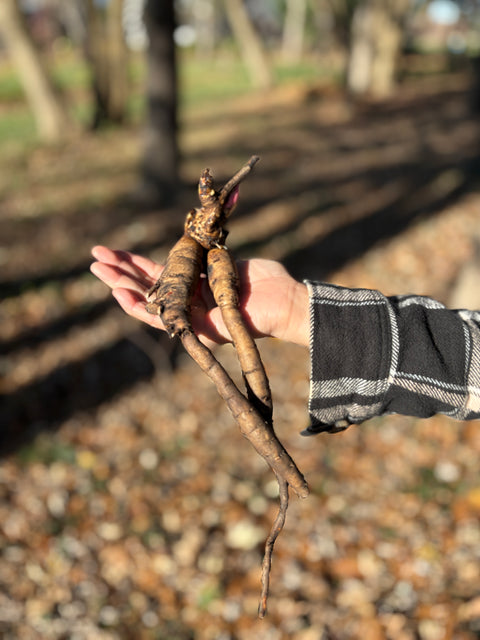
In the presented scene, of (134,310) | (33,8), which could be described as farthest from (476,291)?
(33,8)

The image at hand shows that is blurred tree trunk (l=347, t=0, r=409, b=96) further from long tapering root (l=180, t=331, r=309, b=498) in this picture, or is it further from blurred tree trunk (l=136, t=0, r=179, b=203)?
long tapering root (l=180, t=331, r=309, b=498)

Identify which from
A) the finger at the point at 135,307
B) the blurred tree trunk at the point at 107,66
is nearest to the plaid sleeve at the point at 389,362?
the finger at the point at 135,307

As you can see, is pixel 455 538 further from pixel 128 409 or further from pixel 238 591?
pixel 128 409

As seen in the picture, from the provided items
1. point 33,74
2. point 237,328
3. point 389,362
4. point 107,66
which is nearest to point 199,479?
point 237,328

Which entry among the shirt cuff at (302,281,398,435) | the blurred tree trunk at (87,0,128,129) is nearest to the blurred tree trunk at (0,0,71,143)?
the blurred tree trunk at (87,0,128,129)

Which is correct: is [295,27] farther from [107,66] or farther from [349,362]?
[349,362]
